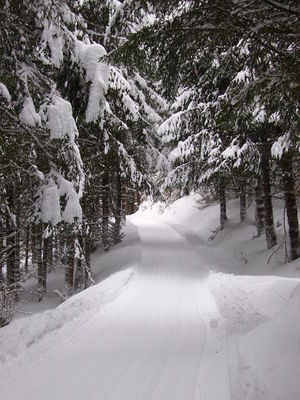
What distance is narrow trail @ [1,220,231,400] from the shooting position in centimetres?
452

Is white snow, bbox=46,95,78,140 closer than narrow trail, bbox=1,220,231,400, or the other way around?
narrow trail, bbox=1,220,231,400

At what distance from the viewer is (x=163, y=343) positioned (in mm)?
6387

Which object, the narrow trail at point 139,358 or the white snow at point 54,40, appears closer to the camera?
the narrow trail at point 139,358

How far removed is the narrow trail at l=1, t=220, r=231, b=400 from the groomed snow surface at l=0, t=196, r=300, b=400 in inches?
0.5

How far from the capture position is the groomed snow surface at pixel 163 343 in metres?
4.48

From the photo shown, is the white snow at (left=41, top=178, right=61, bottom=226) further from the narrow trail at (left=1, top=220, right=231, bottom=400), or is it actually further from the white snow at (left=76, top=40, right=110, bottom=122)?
the narrow trail at (left=1, top=220, right=231, bottom=400)

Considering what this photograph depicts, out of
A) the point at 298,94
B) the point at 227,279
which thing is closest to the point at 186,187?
the point at 227,279

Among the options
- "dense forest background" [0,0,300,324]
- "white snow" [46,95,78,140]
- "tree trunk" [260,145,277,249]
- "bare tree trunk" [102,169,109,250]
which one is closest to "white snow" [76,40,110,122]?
"dense forest background" [0,0,300,324]

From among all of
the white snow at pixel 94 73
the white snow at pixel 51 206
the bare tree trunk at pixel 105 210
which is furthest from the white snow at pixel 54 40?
the bare tree trunk at pixel 105 210

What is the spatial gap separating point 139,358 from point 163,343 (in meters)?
0.83

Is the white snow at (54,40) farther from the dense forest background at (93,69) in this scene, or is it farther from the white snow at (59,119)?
the white snow at (59,119)

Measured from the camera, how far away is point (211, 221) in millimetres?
24516

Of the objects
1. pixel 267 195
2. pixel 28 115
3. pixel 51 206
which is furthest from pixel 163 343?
pixel 267 195

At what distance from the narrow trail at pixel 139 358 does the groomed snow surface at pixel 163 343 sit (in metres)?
0.01
